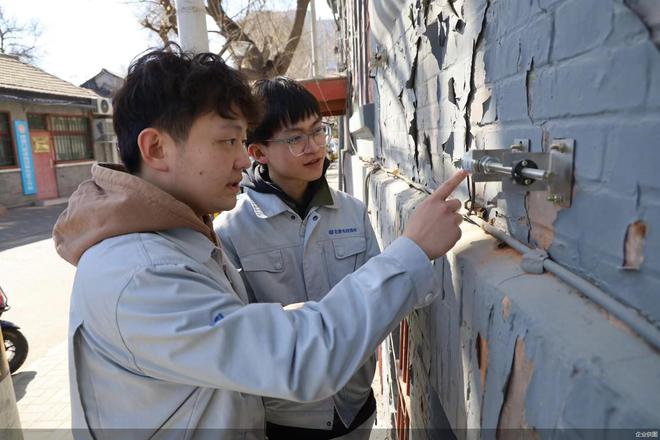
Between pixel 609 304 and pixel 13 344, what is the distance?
16.0 feet

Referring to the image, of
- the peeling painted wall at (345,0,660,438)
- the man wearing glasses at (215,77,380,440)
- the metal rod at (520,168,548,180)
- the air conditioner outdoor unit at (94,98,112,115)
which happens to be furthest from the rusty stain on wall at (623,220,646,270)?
the air conditioner outdoor unit at (94,98,112,115)

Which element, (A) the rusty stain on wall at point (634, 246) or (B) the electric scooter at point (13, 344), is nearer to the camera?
(A) the rusty stain on wall at point (634, 246)

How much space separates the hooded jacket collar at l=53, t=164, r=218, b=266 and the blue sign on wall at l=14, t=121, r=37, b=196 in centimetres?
1581

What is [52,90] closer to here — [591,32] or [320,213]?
[320,213]

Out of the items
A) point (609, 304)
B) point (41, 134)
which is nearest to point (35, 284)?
point (609, 304)

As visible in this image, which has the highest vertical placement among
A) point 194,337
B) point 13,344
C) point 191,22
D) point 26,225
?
point 191,22

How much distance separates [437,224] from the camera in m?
1.19

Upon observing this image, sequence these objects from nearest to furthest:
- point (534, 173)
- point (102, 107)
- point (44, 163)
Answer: point (534, 173), point (44, 163), point (102, 107)

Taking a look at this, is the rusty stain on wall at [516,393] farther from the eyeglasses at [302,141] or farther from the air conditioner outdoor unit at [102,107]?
the air conditioner outdoor unit at [102,107]

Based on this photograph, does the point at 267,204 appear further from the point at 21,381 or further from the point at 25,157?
the point at 25,157

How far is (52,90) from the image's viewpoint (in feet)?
50.5

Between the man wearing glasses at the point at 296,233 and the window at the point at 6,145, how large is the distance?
1533cm

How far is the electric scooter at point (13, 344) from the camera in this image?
4180 mm

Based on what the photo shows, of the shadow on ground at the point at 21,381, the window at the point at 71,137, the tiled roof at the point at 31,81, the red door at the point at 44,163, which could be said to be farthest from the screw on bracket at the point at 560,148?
the window at the point at 71,137
